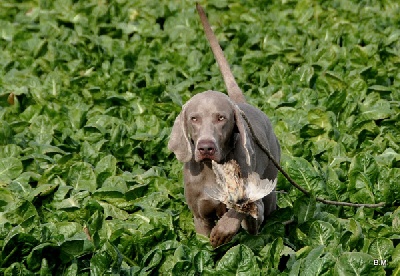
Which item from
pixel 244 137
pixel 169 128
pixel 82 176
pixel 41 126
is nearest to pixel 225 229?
pixel 244 137

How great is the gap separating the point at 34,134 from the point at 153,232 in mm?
2298

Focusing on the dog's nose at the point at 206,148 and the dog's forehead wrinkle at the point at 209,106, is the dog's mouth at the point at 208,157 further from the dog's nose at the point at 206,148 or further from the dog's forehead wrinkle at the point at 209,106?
the dog's forehead wrinkle at the point at 209,106

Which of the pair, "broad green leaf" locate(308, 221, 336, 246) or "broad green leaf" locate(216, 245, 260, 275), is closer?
"broad green leaf" locate(216, 245, 260, 275)

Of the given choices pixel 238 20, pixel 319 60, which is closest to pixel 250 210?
pixel 319 60

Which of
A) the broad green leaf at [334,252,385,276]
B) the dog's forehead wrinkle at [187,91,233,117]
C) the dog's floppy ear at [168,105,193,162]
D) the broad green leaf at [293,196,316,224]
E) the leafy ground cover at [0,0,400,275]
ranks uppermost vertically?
the dog's forehead wrinkle at [187,91,233,117]

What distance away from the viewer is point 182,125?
652cm

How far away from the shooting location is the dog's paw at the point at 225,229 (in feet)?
20.9

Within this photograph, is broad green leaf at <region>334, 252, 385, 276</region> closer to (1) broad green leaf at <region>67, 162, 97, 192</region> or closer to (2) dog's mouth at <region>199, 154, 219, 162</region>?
(2) dog's mouth at <region>199, 154, 219, 162</region>

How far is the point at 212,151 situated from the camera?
6273 millimetres

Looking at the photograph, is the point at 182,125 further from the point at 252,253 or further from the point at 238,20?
the point at 238,20

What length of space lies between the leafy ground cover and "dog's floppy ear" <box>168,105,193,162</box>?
0.57 meters

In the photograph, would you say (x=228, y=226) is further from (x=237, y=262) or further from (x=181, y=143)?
(x=181, y=143)

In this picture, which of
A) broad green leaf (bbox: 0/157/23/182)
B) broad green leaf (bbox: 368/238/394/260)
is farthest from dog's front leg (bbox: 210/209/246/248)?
broad green leaf (bbox: 0/157/23/182)

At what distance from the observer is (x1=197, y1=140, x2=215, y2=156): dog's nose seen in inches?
247
